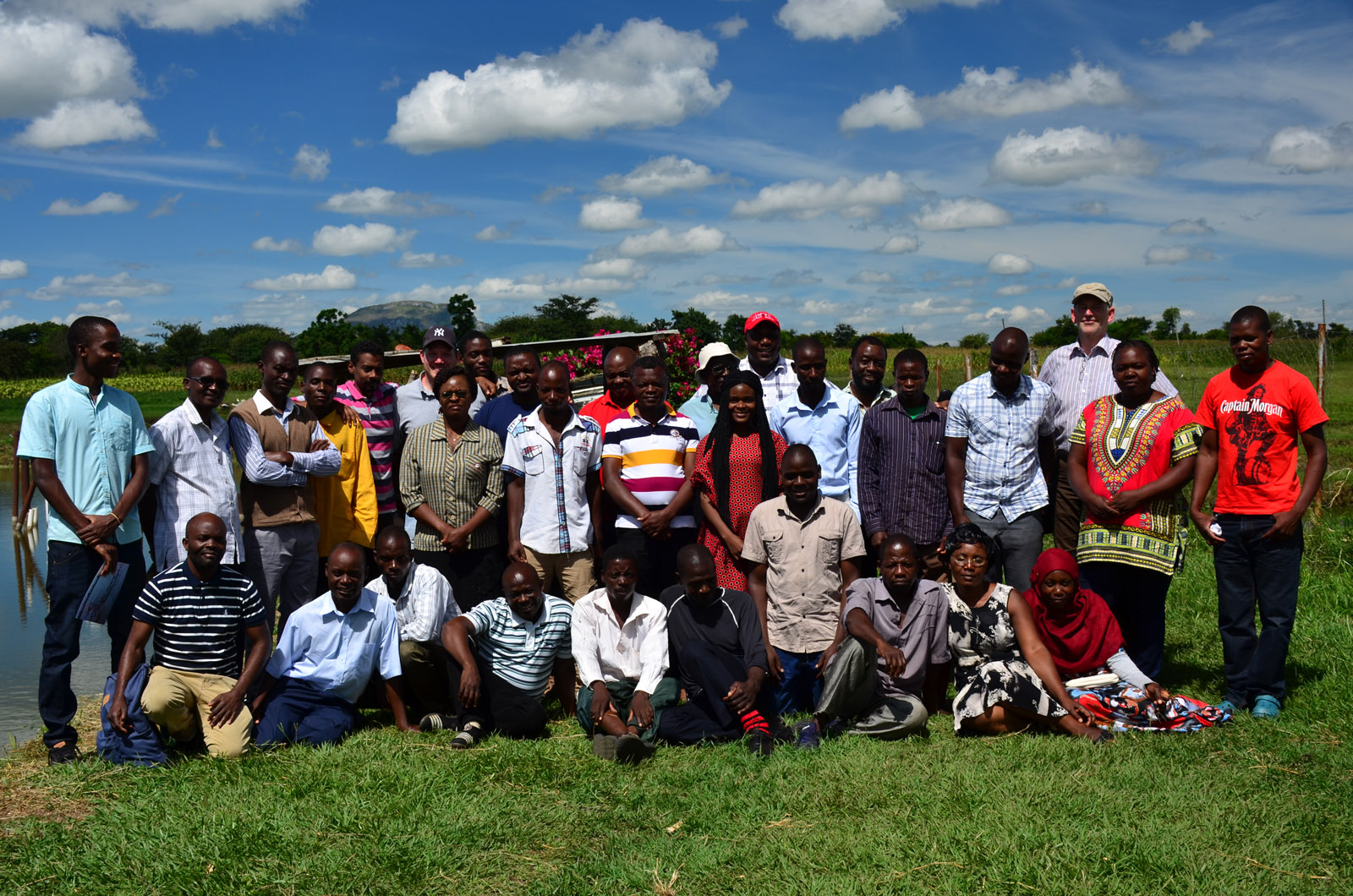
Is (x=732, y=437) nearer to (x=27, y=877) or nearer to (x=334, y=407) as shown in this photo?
(x=334, y=407)

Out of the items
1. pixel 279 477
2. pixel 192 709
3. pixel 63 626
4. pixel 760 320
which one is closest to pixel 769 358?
pixel 760 320

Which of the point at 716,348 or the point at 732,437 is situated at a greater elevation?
the point at 716,348

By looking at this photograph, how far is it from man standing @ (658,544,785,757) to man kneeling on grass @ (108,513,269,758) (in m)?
2.16

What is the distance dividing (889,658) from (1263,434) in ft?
7.51

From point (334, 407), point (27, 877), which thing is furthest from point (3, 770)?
point (334, 407)

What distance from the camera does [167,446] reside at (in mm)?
5230

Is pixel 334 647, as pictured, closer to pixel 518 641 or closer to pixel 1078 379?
pixel 518 641

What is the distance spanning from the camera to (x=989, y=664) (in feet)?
16.7

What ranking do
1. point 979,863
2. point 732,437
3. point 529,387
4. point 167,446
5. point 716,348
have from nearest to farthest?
point 979,863
point 167,446
point 732,437
point 529,387
point 716,348

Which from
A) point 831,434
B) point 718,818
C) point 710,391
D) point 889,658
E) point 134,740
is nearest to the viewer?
point 718,818

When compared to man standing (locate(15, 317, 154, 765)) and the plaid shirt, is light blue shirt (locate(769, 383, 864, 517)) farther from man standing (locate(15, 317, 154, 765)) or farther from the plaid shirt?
man standing (locate(15, 317, 154, 765))

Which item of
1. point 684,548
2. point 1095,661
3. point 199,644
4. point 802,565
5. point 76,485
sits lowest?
point 1095,661

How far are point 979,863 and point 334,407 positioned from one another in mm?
4322

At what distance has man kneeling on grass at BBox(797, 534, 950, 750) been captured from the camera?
497 centimetres
